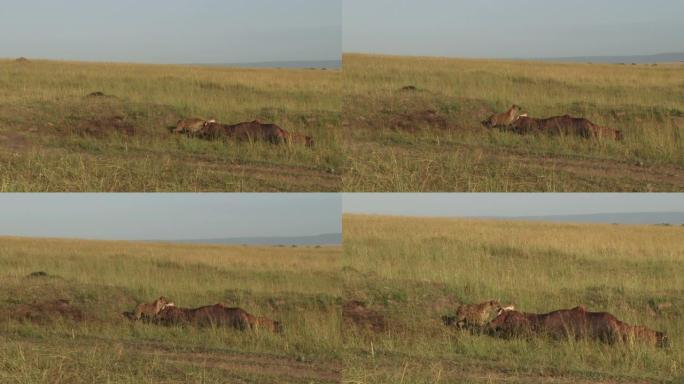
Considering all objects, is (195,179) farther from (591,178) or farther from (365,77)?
(591,178)

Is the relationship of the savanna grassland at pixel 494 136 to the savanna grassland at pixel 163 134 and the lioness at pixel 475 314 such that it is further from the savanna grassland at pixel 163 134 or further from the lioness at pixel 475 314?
the lioness at pixel 475 314

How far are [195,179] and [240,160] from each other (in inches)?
28.7

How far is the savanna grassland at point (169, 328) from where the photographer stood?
1368 centimetres

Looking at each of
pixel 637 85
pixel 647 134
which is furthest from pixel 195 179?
pixel 637 85

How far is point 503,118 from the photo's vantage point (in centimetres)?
1592

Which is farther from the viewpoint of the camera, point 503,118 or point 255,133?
point 503,118

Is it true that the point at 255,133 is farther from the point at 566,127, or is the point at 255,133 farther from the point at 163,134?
the point at 566,127

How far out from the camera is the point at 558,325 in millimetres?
14562

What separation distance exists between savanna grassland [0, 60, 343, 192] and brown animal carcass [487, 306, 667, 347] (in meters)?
3.24

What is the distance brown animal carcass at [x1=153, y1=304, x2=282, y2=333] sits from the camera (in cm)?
1540

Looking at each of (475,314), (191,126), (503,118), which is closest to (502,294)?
(475,314)

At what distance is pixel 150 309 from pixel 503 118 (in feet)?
20.9

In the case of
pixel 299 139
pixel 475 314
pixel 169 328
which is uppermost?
pixel 299 139

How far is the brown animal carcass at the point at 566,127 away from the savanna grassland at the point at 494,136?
15cm
